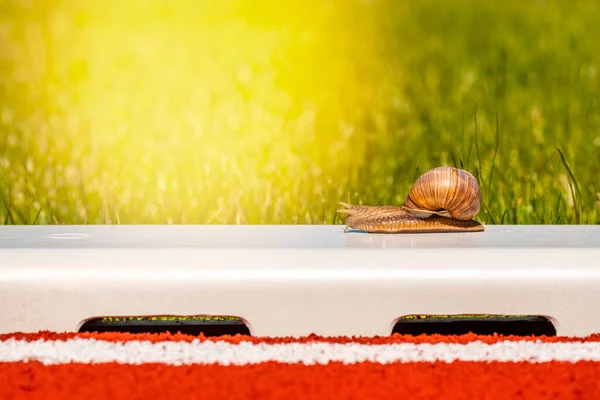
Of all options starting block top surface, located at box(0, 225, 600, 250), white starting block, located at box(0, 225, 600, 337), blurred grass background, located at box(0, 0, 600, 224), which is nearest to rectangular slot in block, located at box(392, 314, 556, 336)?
starting block top surface, located at box(0, 225, 600, 250)

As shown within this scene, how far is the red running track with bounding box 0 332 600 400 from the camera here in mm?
878

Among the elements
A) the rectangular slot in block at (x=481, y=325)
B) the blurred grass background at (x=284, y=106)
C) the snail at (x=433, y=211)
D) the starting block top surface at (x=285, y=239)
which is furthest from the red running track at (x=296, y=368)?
the blurred grass background at (x=284, y=106)

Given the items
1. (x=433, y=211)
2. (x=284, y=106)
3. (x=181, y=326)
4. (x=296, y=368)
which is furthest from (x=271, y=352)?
(x=284, y=106)

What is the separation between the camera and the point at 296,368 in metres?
0.97

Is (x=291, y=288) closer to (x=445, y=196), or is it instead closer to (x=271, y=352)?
(x=271, y=352)

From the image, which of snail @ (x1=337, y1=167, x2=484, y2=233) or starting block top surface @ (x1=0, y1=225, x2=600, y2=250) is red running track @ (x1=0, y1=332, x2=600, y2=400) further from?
snail @ (x1=337, y1=167, x2=484, y2=233)

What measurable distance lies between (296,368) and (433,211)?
3.02 ft

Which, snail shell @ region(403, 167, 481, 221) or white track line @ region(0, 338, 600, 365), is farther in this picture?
snail shell @ region(403, 167, 481, 221)

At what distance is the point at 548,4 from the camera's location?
267 cm

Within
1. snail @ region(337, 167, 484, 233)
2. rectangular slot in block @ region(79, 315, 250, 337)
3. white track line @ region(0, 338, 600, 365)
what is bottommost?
rectangular slot in block @ region(79, 315, 250, 337)

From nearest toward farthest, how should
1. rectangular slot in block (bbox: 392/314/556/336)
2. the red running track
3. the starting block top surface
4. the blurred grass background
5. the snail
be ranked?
the red running track
the starting block top surface
rectangular slot in block (bbox: 392/314/556/336)
the snail
the blurred grass background

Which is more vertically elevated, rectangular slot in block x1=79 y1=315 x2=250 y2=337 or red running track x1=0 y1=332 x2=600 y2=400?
red running track x1=0 y1=332 x2=600 y2=400

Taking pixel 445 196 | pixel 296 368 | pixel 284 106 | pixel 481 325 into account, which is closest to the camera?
pixel 296 368

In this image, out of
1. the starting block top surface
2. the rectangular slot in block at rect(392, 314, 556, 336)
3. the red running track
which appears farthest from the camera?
the rectangular slot in block at rect(392, 314, 556, 336)
